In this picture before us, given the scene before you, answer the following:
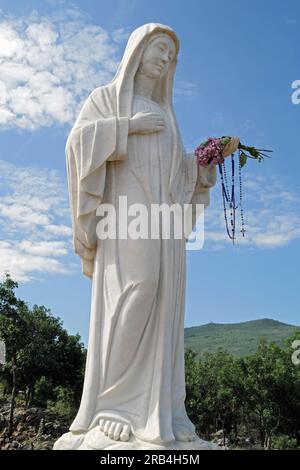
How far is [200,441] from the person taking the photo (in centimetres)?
574

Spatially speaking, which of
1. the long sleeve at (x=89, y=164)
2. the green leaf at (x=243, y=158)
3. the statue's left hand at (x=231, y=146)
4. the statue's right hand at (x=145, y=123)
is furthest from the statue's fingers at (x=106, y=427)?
the green leaf at (x=243, y=158)

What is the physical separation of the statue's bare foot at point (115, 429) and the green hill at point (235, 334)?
58979 mm

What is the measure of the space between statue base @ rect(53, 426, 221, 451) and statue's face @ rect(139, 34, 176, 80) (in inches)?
175

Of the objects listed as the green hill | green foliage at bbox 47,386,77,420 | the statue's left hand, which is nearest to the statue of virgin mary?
the statue's left hand

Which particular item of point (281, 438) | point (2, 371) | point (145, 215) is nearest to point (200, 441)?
point (145, 215)

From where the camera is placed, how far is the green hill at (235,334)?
221ft

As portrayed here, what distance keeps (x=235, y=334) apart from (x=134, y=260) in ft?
236

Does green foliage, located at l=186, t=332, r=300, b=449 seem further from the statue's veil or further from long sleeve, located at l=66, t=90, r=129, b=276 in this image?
long sleeve, located at l=66, t=90, r=129, b=276


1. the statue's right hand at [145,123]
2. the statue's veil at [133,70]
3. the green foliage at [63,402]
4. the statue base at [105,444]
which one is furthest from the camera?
the green foliage at [63,402]

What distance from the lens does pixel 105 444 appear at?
211 inches

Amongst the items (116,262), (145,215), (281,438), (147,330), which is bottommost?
→ (281,438)

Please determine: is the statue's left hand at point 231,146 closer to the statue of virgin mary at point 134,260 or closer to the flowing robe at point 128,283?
the statue of virgin mary at point 134,260

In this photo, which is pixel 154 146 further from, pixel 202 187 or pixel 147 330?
pixel 147 330

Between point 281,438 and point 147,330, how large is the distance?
73.3ft
